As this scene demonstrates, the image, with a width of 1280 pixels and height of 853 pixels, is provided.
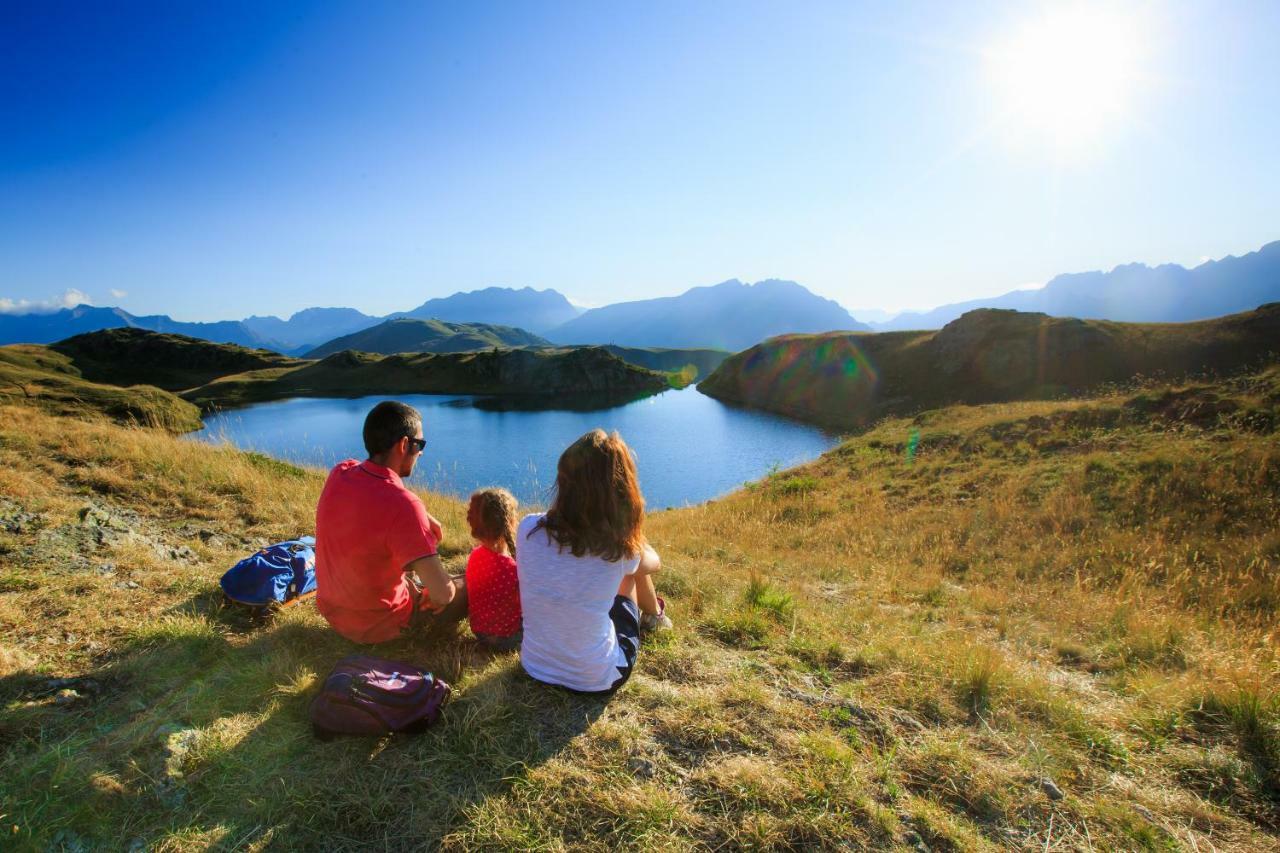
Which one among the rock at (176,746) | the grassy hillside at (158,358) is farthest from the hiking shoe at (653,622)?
the grassy hillside at (158,358)

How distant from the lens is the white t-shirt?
3420mm

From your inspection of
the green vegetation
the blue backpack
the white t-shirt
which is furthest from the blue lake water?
the green vegetation

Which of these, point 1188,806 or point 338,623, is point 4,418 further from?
point 1188,806

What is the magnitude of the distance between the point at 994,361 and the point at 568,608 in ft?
188

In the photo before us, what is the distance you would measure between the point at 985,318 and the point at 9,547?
217 feet

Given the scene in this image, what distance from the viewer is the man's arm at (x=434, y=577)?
3.67 m

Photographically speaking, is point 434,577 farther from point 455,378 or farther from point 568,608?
point 455,378

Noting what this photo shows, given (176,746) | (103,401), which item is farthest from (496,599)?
(103,401)

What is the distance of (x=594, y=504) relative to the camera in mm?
3381

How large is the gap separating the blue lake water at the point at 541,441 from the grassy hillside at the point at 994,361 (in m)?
8.37

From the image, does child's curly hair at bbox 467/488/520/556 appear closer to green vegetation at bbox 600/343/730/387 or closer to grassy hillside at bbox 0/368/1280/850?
grassy hillside at bbox 0/368/1280/850

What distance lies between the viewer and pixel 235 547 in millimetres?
6797

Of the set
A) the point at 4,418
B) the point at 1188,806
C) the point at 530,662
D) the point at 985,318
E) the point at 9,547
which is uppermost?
the point at 985,318

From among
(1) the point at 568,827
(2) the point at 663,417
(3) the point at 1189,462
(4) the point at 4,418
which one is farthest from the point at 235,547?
(2) the point at 663,417
